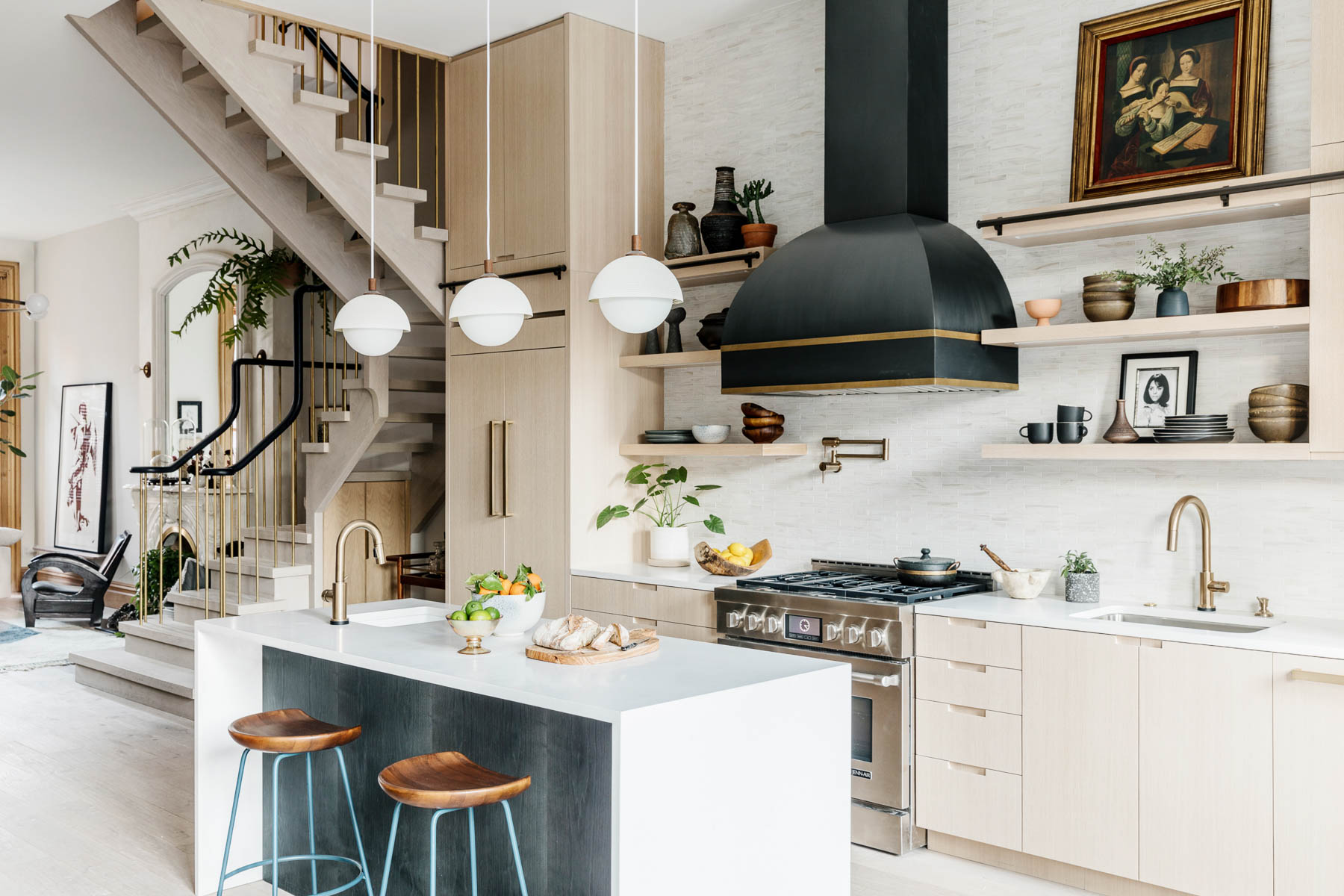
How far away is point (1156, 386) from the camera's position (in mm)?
3996

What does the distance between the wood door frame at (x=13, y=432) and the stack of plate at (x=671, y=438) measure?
8246mm

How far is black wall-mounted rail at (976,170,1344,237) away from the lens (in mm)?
3396

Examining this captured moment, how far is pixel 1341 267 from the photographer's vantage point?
333cm

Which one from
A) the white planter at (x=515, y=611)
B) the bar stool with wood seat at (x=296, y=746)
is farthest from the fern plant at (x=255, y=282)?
the white planter at (x=515, y=611)

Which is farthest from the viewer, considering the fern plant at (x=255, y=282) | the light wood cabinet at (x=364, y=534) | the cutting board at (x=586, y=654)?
the fern plant at (x=255, y=282)

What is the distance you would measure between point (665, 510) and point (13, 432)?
8361mm

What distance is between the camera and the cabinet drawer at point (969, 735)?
3730mm

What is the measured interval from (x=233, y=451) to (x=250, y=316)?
176 centimetres

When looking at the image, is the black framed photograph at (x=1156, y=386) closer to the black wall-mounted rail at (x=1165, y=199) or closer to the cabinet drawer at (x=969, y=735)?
the black wall-mounted rail at (x=1165, y=199)

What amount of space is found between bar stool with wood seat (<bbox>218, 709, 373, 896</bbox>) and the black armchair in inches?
242

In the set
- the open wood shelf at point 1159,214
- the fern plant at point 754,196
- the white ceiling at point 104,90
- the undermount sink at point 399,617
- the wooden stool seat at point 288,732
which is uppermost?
the white ceiling at point 104,90

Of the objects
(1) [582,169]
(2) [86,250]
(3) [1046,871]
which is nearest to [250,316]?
(1) [582,169]

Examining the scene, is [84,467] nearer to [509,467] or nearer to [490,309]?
[509,467]

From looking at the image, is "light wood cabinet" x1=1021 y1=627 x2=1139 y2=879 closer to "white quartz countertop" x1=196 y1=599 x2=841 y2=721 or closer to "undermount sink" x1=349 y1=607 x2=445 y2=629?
"white quartz countertop" x1=196 y1=599 x2=841 y2=721
